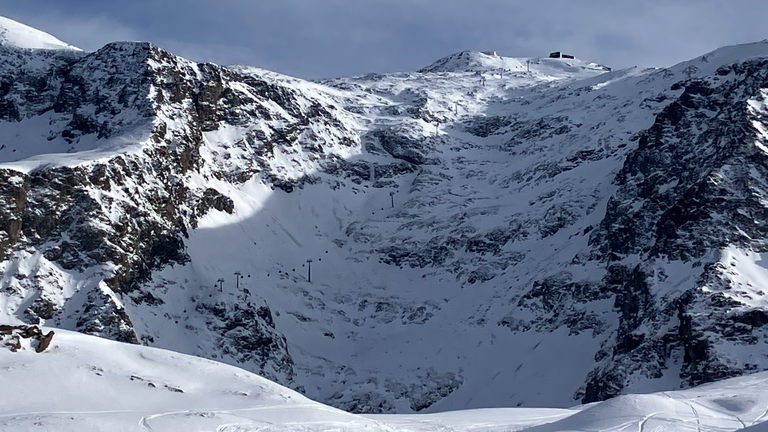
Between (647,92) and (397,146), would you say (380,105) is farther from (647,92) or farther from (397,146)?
(647,92)

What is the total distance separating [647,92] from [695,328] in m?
82.1

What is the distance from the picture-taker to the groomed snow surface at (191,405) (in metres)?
41.6

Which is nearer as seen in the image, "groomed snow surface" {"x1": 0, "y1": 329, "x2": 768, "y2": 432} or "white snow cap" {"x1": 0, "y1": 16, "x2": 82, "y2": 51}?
"groomed snow surface" {"x1": 0, "y1": 329, "x2": 768, "y2": 432}

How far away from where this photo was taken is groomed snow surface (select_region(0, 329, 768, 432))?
41.6 meters

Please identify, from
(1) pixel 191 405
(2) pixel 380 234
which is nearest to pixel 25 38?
(2) pixel 380 234

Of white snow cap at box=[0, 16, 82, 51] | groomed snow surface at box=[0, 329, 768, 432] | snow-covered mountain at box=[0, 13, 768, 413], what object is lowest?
groomed snow surface at box=[0, 329, 768, 432]

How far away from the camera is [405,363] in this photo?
340 feet

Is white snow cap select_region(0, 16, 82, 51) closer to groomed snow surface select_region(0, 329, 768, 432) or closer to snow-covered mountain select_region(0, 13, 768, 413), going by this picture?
snow-covered mountain select_region(0, 13, 768, 413)

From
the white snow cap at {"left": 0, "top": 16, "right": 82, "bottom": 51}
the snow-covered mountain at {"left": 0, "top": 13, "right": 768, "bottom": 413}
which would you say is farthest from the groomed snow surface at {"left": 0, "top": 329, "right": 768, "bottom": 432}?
the white snow cap at {"left": 0, "top": 16, "right": 82, "bottom": 51}

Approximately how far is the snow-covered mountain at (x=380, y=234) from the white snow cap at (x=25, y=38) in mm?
3004

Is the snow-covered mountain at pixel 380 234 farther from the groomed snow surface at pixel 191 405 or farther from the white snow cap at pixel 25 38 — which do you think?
the groomed snow surface at pixel 191 405

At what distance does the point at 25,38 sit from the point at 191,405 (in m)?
118

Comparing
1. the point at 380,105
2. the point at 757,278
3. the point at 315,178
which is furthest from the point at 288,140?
the point at 757,278

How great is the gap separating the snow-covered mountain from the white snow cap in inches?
118
